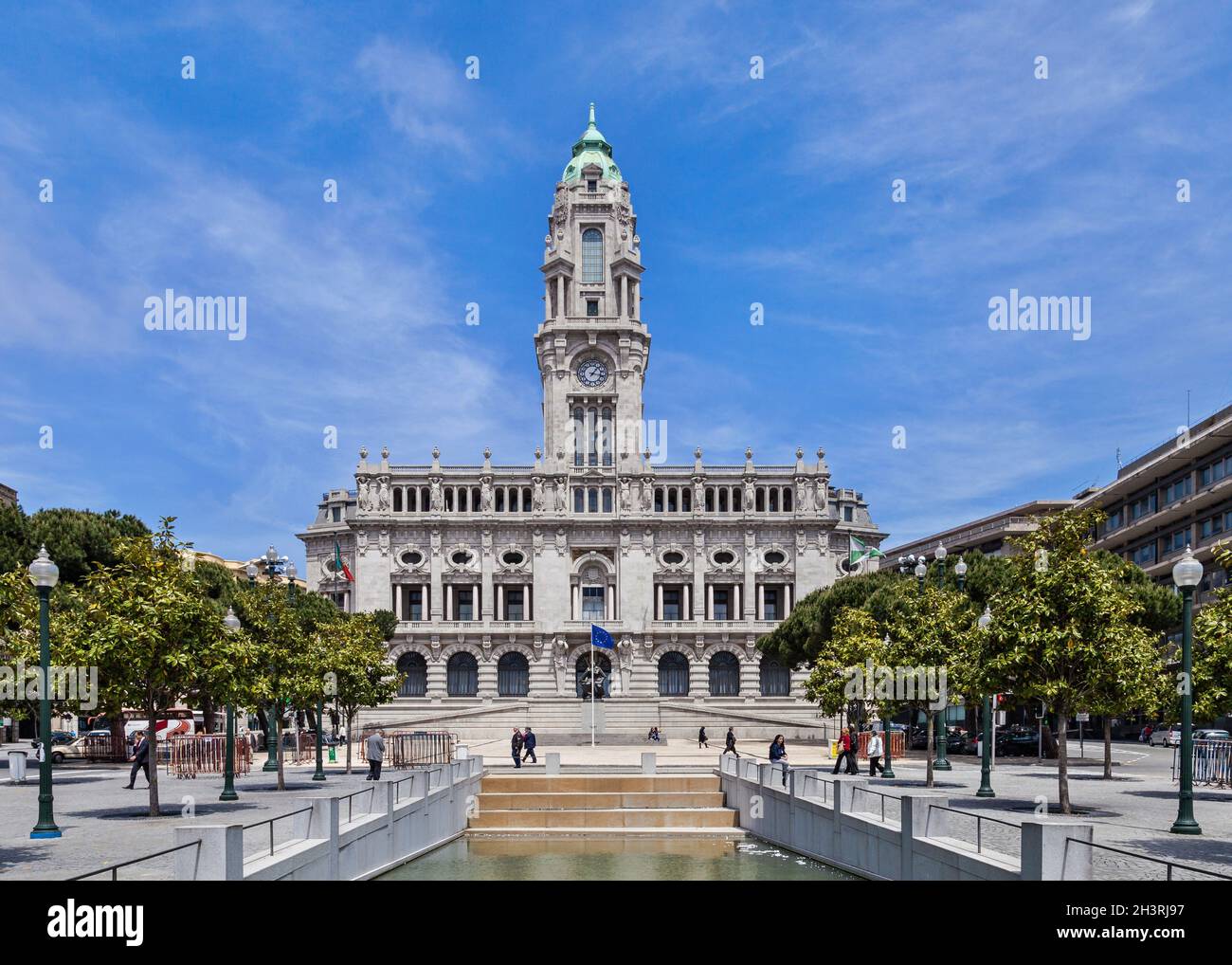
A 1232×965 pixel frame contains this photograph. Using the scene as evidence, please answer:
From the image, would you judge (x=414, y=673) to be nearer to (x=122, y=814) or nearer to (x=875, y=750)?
(x=875, y=750)

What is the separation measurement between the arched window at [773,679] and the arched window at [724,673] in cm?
231

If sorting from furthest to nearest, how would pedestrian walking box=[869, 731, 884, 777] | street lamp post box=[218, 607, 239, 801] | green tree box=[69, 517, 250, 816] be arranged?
pedestrian walking box=[869, 731, 884, 777]
street lamp post box=[218, 607, 239, 801]
green tree box=[69, 517, 250, 816]

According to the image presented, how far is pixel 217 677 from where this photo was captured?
30891mm

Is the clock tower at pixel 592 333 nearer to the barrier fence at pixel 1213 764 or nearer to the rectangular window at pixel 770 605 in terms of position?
the rectangular window at pixel 770 605

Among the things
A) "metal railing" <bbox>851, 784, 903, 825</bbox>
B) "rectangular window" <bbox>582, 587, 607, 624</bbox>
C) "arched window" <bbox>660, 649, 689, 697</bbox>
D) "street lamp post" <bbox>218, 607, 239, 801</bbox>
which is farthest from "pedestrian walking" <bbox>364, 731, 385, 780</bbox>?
"rectangular window" <bbox>582, 587, 607, 624</bbox>

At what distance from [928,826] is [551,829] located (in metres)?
18.2

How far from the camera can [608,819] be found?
1563 inches

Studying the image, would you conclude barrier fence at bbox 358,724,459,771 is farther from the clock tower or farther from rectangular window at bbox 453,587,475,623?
the clock tower

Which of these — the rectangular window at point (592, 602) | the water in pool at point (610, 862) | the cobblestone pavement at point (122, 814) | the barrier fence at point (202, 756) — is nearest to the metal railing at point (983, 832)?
the water in pool at point (610, 862)

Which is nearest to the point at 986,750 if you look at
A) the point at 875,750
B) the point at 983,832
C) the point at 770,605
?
the point at 875,750

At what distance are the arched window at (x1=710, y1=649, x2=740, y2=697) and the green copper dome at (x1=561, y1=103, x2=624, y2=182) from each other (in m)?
48.6

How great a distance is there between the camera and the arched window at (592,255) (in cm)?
11500

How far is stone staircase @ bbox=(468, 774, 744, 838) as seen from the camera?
39.5 meters
